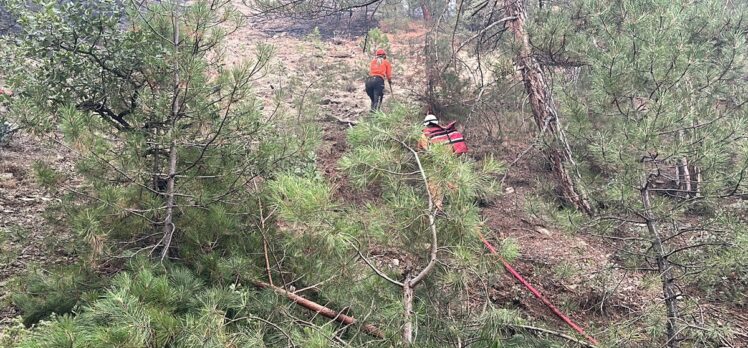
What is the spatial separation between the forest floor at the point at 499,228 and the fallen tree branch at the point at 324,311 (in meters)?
0.71

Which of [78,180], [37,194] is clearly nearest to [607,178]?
[78,180]

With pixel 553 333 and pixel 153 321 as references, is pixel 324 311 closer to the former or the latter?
pixel 153 321

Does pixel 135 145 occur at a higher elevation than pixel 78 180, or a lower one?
higher

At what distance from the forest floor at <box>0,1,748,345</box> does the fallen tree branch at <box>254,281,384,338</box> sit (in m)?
0.71

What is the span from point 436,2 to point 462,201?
43.2ft

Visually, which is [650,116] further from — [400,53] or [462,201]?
[400,53]

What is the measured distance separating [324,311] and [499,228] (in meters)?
4.00

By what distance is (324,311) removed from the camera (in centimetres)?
301

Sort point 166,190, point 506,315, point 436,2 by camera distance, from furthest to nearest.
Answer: point 436,2, point 166,190, point 506,315

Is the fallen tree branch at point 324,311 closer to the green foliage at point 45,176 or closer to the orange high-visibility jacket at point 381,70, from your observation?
the green foliage at point 45,176

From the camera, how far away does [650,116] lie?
3.17 m

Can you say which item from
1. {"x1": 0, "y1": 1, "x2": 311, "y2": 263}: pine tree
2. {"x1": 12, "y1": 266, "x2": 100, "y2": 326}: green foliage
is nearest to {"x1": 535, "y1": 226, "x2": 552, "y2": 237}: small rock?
{"x1": 0, "y1": 1, "x2": 311, "y2": 263}: pine tree

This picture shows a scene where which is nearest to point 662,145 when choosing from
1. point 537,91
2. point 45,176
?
point 537,91


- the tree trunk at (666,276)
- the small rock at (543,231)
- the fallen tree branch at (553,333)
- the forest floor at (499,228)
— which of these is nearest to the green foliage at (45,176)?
the forest floor at (499,228)
